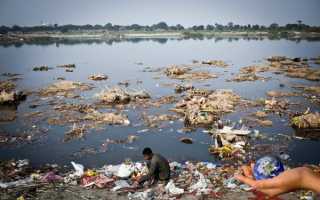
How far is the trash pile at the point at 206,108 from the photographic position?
17133mm

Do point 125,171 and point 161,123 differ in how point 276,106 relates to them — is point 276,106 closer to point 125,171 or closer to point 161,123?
point 161,123

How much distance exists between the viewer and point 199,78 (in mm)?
32844

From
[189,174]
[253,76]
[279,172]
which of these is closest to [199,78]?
[253,76]

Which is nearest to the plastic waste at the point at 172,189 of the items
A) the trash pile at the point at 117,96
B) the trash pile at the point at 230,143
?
the trash pile at the point at 230,143

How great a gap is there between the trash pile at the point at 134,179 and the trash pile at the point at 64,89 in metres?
14.5

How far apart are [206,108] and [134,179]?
9.90m

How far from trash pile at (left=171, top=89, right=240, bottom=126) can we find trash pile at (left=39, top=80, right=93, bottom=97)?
956cm

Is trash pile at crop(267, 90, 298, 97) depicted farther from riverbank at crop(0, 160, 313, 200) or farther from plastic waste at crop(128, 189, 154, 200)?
plastic waste at crop(128, 189, 154, 200)

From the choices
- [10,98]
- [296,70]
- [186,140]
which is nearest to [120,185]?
[186,140]

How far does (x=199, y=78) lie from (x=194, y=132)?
1748 centimetres

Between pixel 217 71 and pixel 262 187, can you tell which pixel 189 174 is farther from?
pixel 217 71

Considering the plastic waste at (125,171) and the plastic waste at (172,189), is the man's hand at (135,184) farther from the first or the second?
the plastic waste at (172,189)

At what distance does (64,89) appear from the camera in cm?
2703

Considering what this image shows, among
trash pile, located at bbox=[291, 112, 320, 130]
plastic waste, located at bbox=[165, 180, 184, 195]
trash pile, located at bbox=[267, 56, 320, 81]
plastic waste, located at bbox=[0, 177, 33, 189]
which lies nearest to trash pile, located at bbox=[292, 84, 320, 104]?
trash pile, located at bbox=[267, 56, 320, 81]
